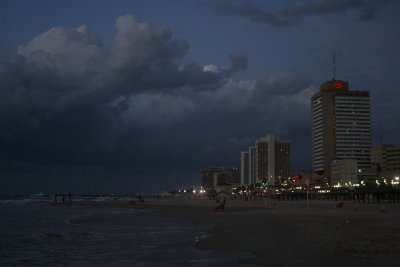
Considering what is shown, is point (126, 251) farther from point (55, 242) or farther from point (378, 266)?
point (378, 266)

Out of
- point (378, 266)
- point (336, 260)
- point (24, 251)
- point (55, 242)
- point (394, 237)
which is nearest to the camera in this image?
point (378, 266)

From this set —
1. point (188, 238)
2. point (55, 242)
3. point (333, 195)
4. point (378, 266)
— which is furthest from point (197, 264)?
point (333, 195)

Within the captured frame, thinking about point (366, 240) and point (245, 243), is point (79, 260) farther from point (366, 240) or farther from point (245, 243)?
point (366, 240)

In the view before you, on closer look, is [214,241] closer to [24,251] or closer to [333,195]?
[24,251]

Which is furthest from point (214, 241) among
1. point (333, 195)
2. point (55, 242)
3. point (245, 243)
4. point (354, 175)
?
point (354, 175)

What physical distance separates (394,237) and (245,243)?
21.1 feet

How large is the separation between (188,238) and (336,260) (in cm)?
930

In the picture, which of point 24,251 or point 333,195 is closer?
point 24,251

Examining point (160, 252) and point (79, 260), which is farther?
point (160, 252)

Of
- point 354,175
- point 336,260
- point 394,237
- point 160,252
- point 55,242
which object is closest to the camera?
point 336,260

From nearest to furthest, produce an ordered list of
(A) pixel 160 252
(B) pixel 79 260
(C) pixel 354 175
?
(B) pixel 79 260, (A) pixel 160 252, (C) pixel 354 175

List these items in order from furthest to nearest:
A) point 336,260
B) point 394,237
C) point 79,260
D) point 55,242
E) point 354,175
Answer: point 354,175, point 55,242, point 394,237, point 79,260, point 336,260

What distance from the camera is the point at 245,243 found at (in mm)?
18609

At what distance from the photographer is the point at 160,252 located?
16344 millimetres
